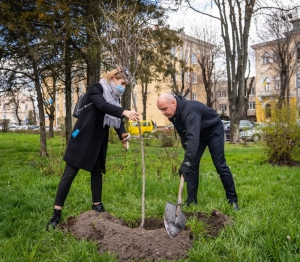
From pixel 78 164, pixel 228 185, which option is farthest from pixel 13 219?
pixel 228 185

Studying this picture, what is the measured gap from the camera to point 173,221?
3.24 metres

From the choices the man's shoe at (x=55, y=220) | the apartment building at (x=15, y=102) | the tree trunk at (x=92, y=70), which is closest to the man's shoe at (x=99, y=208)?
the man's shoe at (x=55, y=220)

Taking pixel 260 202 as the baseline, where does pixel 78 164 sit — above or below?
above

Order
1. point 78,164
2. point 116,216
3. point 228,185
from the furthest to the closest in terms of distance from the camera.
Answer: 1. point 228,185
2. point 116,216
3. point 78,164

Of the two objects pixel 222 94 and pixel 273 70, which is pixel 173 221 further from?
pixel 222 94

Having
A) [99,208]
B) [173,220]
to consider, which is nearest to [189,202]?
[99,208]

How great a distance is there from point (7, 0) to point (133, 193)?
26.4ft

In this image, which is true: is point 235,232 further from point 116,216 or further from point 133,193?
point 133,193

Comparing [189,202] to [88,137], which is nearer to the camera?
[88,137]

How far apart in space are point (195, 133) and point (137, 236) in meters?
1.22

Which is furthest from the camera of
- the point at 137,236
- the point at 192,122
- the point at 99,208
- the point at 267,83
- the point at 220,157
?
the point at 267,83

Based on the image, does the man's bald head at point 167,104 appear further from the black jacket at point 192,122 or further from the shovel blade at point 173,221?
the shovel blade at point 173,221

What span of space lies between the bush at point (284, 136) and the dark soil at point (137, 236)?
17.3 feet

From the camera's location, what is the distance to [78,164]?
3.91m
